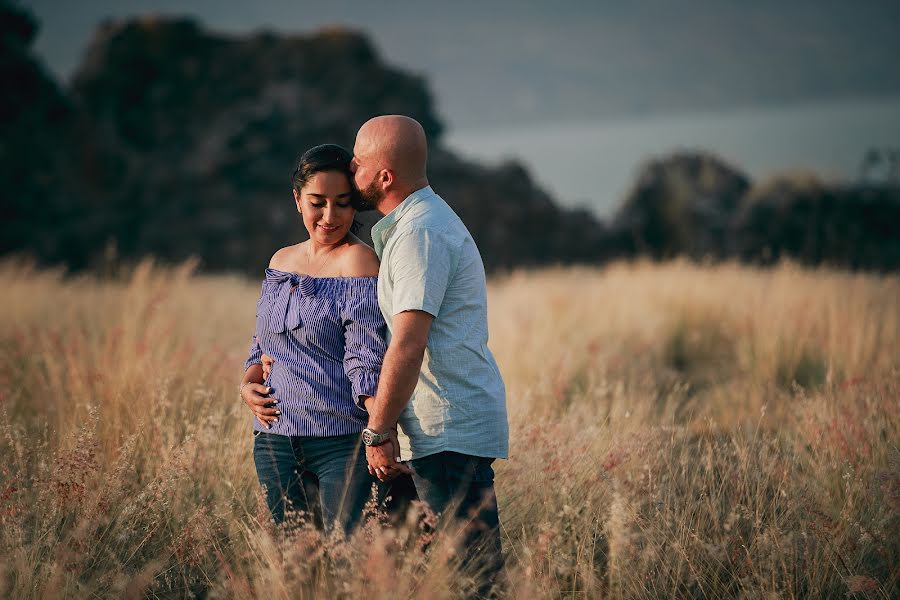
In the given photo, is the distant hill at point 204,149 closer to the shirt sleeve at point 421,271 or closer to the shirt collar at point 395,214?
the shirt collar at point 395,214

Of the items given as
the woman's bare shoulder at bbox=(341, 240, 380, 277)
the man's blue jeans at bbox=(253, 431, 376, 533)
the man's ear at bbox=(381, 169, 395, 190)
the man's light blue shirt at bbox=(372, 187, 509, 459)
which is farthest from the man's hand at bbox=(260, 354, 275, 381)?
the man's ear at bbox=(381, 169, 395, 190)

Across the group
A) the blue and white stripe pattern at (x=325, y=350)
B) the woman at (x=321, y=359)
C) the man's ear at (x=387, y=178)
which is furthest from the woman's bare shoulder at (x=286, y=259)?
the man's ear at (x=387, y=178)

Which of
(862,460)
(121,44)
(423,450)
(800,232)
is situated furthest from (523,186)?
(423,450)

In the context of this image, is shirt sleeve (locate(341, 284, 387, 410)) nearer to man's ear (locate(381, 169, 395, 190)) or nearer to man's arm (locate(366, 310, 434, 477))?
man's arm (locate(366, 310, 434, 477))

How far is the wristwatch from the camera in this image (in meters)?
2.49

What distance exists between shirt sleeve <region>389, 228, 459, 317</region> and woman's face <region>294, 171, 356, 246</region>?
1.26 ft

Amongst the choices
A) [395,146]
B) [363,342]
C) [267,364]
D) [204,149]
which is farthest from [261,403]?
[204,149]

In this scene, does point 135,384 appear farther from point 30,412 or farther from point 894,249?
point 894,249

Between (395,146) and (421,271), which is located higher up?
(395,146)

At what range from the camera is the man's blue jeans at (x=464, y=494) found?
2.57m

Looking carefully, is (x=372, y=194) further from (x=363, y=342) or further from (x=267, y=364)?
(x=267, y=364)

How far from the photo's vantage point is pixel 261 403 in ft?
9.26

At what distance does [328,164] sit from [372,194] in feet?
0.71

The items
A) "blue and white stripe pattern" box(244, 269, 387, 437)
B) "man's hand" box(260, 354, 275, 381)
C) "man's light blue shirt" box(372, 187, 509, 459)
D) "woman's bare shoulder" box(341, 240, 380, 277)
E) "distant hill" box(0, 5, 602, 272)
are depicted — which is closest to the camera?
"man's light blue shirt" box(372, 187, 509, 459)
